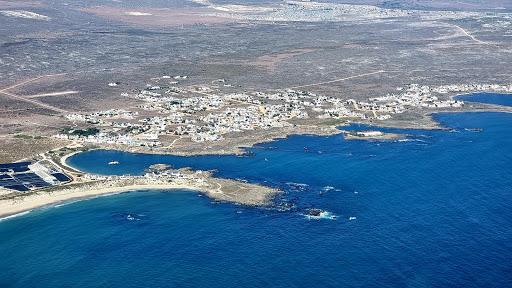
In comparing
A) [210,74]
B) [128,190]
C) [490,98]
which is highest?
[490,98]

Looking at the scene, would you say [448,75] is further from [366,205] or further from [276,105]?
[366,205]

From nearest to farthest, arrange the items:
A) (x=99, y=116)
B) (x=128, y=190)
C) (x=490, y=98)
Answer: (x=128, y=190) → (x=99, y=116) → (x=490, y=98)

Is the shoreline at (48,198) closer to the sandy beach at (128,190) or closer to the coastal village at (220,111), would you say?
the sandy beach at (128,190)

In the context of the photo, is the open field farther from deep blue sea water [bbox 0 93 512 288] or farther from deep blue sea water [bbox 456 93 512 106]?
deep blue sea water [bbox 0 93 512 288]

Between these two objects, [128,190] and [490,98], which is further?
[490,98]

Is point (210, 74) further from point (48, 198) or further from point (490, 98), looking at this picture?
point (48, 198)

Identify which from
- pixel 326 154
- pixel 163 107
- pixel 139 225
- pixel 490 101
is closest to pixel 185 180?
pixel 139 225

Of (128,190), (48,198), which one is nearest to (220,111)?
(128,190)

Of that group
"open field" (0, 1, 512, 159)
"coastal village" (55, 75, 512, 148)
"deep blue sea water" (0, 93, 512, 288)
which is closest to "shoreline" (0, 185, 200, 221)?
"deep blue sea water" (0, 93, 512, 288)

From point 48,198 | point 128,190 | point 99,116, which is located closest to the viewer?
point 48,198
